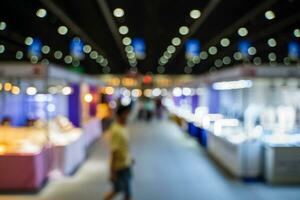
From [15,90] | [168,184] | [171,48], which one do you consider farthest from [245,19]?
[171,48]

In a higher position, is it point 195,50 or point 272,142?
point 195,50

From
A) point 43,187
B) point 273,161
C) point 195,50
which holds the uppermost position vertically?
point 195,50

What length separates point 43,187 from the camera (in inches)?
305

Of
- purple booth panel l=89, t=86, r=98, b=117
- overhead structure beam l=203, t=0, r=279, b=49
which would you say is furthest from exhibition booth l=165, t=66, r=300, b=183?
purple booth panel l=89, t=86, r=98, b=117

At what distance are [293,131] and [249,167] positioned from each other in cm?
114

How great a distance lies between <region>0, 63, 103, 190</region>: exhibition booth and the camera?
7.36 meters

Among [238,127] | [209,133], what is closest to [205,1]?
[209,133]

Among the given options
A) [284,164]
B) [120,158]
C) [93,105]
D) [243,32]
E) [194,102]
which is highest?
[243,32]

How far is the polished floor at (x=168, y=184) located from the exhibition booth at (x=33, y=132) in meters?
0.29

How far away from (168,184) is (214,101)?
545 centimetres

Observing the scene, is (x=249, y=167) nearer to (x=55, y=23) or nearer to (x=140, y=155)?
(x=140, y=155)

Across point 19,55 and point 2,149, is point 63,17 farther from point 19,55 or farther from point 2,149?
point 19,55

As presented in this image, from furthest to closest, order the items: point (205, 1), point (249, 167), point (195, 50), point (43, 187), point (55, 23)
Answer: point (195, 50) → point (55, 23) → point (205, 1) → point (249, 167) → point (43, 187)

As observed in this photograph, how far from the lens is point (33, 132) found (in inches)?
322
